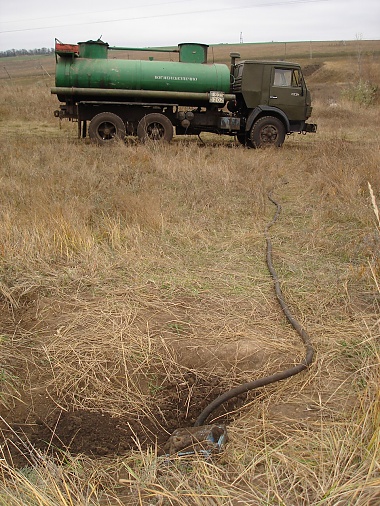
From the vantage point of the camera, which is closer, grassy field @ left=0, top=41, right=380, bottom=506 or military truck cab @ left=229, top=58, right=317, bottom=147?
grassy field @ left=0, top=41, right=380, bottom=506

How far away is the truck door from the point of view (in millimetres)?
11273

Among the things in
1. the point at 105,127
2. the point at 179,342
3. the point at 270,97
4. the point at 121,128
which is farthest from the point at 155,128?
the point at 179,342

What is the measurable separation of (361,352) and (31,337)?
2.31m

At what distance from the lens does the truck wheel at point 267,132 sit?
11.4 metres

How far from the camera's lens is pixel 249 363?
114 inches

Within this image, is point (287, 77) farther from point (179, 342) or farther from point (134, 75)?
point (179, 342)

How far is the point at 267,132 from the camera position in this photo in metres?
11.4

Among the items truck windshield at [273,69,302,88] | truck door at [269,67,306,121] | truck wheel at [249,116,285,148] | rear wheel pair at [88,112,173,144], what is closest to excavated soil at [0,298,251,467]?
rear wheel pair at [88,112,173,144]

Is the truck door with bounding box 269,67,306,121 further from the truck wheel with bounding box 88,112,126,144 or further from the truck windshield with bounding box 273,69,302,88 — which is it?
the truck wheel with bounding box 88,112,126,144

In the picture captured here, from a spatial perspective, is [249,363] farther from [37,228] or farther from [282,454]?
[37,228]

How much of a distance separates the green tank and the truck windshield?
1287 millimetres

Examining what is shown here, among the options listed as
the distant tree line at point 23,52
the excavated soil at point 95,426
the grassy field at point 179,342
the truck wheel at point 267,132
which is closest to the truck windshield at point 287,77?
the truck wheel at point 267,132

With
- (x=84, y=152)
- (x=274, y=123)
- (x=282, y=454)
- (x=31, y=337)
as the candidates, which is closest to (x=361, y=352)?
(x=282, y=454)

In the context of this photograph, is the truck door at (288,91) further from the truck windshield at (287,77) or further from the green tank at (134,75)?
the green tank at (134,75)
